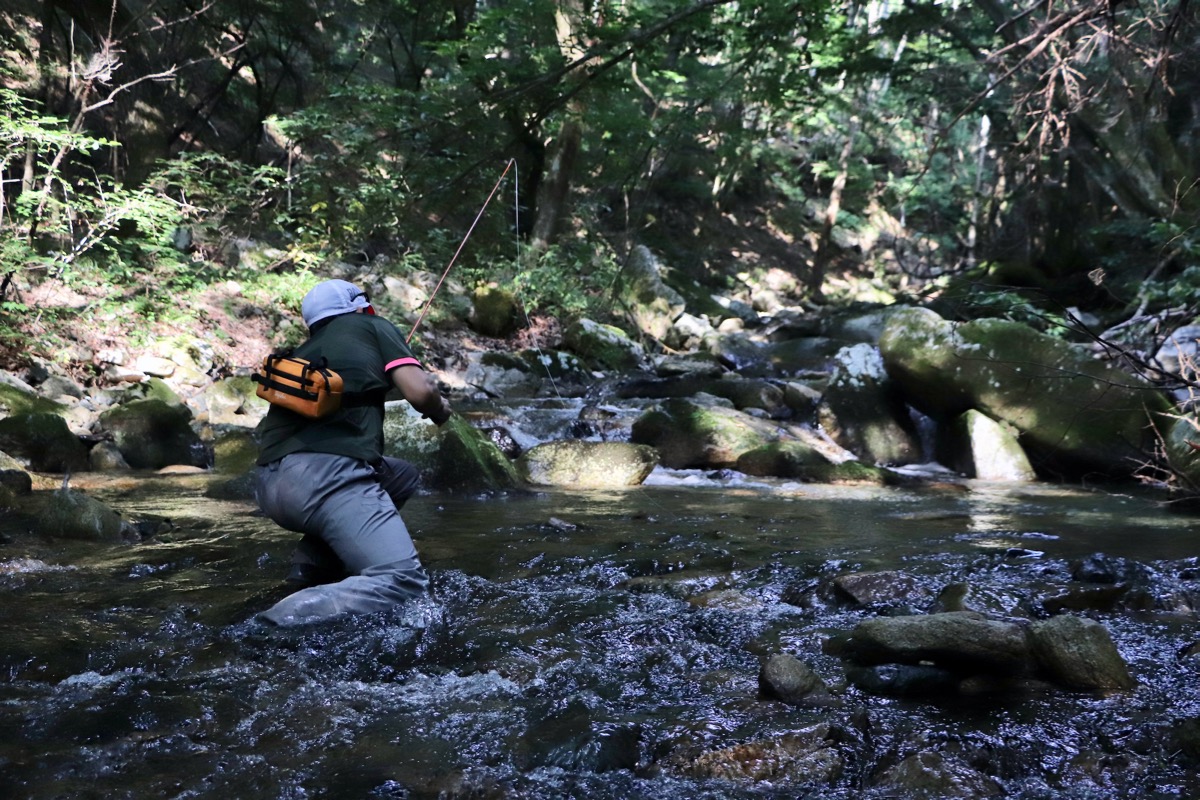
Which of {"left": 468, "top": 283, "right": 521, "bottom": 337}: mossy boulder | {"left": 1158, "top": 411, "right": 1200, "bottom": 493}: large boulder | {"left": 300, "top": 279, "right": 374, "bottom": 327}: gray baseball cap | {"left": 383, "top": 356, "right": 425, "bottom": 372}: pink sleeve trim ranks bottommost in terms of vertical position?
{"left": 1158, "top": 411, "right": 1200, "bottom": 493}: large boulder

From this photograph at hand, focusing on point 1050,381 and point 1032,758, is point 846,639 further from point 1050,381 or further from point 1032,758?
point 1050,381

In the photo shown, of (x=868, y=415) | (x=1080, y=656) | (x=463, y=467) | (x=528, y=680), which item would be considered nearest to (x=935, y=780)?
(x=1080, y=656)

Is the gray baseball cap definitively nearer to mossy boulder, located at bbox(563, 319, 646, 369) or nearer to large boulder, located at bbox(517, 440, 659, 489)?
large boulder, located at bbox(517, 440, 659, 489)

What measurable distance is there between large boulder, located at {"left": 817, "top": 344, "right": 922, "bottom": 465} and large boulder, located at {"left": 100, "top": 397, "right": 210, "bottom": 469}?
7650mm

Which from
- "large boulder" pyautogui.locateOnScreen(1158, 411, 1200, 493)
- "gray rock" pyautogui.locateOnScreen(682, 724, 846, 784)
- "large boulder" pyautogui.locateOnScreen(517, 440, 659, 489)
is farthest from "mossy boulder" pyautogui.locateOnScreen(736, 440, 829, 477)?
"gray rock" pyautogui.locateOnScreen(682, 724, 846, 784)

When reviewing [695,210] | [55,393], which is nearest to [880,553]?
[55,393]

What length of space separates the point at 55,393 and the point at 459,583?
817cm

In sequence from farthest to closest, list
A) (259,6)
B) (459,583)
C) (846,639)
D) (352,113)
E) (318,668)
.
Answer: (259,6)
(352,113)
(459,583)
(846,639)
(318,668)

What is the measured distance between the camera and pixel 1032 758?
279 cm

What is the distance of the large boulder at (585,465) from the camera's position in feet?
30.6

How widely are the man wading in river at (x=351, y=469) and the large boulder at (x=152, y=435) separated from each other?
5.93 metres

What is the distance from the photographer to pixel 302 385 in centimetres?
388

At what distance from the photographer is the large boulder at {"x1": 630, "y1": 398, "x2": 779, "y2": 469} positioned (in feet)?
34.8

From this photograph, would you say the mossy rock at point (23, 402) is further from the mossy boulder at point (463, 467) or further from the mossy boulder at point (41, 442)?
the mossy boulder at point (463, 467)
